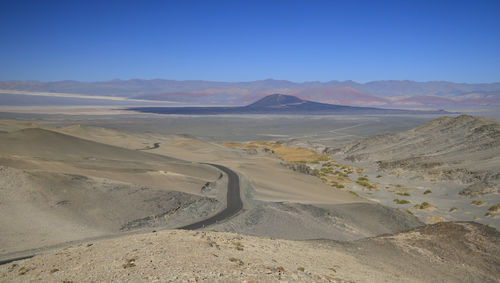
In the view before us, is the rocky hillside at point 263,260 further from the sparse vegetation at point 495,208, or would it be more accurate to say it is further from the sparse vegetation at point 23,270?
the sparse vegetation at point 495,208

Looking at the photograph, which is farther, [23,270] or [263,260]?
[263,260]

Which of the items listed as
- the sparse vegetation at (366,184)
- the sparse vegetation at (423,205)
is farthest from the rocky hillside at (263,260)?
the sparse vegetation at (366,184)

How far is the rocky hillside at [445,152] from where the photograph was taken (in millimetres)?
35906

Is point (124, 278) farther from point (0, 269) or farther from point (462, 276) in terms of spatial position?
point (462, 276)

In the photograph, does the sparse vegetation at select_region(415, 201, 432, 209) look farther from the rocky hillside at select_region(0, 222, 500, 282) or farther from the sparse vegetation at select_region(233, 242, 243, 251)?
the sparse vegetation at select_region(233, 242, 243, 251)

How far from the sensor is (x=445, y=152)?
162ft

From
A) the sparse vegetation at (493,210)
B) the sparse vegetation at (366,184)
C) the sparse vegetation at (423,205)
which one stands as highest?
the sparse vegetation at (493,210)

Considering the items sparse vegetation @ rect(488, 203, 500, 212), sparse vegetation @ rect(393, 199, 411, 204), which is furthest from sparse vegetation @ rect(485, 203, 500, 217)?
sparse vegetation @ rect(393, 199, 411, 204)

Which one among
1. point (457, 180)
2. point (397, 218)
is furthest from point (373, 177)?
point (397, 218)

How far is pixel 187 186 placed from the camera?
28.8 meters

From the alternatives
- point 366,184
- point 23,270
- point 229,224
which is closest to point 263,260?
point 23,270

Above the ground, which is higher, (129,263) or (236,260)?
(129,263)

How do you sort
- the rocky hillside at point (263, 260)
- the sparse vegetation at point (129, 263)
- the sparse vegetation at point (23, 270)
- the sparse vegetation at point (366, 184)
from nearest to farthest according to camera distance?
the rocky hillside at point (263, 260) → the sparse vegetation at point (129, 263) → the sparse vegetation at point (23, 270) → the sparse vegetation at point (366, 184)

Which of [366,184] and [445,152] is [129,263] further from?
[445,152]
